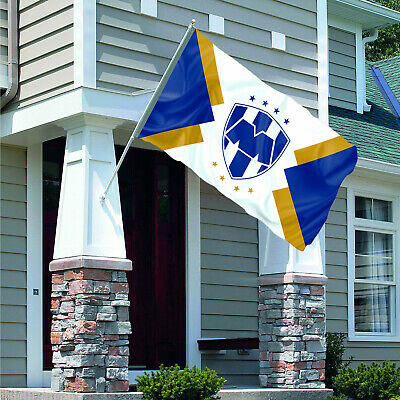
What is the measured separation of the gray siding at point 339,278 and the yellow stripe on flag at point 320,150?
12.0ft

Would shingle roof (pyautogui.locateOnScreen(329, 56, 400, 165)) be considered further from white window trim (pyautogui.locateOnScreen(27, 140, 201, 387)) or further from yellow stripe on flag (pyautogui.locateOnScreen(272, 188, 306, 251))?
white window trim (pyautogui.locateOnScreen(27, 140, 201, 387))

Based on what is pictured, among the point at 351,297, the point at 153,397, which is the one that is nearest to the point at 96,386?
the point at 153,397

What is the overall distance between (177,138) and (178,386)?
2.37 meters

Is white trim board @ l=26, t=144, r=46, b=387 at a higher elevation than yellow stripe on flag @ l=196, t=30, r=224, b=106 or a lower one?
lower

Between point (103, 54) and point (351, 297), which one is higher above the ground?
point (103, 54)

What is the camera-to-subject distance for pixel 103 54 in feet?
29.6

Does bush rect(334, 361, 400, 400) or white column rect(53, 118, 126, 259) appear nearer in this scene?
white column rect(53, 118, 126, 259)

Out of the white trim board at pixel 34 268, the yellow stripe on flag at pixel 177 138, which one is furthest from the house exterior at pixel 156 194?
the yellow stripe on flag at pixel 177 138

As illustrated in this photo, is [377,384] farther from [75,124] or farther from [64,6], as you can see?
[64,6]

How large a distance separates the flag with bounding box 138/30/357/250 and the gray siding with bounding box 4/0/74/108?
118 centimetres

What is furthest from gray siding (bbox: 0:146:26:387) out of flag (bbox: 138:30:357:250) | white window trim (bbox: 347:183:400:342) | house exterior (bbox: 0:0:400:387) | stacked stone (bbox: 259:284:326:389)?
white window trim (bbox: 347:183:400:342)

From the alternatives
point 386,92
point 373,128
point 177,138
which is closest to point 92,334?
point 177,138

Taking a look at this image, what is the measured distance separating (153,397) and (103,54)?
3440 millimetres

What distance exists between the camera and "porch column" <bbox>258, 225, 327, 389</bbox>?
9.97 m
